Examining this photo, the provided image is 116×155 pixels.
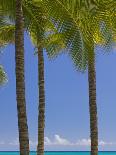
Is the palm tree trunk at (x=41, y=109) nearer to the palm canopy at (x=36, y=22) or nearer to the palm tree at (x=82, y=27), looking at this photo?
the palm canopy at (x=36, y=22)

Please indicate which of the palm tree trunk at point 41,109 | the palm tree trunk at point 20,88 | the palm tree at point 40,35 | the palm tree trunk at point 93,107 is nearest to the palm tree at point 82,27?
the palm tree trunk at point 93,107

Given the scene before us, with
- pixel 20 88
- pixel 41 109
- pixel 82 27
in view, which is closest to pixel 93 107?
pixel 20 88

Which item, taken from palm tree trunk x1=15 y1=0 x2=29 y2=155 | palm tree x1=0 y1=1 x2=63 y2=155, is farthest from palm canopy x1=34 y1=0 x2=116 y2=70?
palm tree x1=0 y1=1 x2=63 y2=155

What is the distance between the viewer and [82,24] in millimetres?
20578

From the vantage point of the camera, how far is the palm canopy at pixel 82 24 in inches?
764

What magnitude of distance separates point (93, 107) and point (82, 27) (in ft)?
16.8

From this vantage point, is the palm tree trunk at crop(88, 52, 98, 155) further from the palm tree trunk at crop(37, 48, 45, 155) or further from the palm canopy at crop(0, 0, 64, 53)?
the palm tree trunk at crop(37, 48, 45, 155)

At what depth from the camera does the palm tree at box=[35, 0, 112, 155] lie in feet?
64.2

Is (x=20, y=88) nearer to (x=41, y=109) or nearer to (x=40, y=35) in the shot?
(x=40, y=35)

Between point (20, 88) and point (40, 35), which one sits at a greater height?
point (40, 35)

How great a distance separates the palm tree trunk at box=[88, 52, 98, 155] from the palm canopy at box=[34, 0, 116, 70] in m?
1.80

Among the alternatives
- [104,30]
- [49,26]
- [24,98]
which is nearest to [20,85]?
[24,98]

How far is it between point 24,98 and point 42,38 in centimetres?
687

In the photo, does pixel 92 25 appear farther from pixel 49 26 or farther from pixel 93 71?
pixel 49 26
